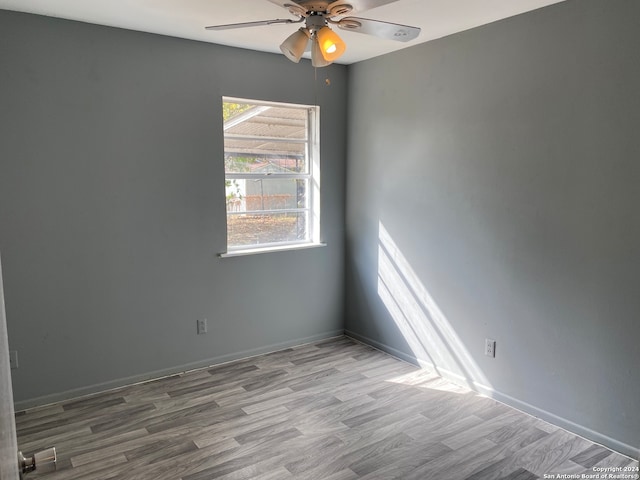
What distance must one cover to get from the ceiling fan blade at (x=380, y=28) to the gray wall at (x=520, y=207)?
1001mm

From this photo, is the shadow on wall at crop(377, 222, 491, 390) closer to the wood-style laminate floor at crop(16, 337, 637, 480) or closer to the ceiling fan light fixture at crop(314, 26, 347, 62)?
the wood-style laminate floor at crop(16, 337, 637, 480)

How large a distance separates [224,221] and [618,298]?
2.64m

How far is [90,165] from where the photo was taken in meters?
3.16

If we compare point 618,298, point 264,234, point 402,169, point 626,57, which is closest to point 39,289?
point 264,234

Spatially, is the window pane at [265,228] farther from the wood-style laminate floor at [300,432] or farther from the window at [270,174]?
the wood-style laminate floor at [300,432]

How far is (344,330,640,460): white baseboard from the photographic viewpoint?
8.63ft

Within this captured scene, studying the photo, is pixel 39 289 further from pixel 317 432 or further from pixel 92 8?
pixel 317 432

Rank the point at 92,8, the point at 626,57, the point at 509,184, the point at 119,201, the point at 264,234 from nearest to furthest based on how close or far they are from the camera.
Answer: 1. the point at 626,57
2. the point at 92,8
3. the point at 509,184
4. the point at 119,201
5. the point at 264,234

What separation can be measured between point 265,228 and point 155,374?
1422 mm

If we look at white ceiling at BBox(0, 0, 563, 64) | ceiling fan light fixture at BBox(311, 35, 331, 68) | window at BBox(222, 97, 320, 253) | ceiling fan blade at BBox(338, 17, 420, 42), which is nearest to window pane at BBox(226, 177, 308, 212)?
window at BBox(222, 97, 320, 253)

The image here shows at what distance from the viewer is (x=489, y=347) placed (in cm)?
326

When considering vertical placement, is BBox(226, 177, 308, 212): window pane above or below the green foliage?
below

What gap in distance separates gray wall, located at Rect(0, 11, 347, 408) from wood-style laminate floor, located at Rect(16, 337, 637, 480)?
322mm

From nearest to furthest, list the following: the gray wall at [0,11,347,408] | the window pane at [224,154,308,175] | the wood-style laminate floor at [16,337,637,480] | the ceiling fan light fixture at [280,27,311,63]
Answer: the ceiling fan light fixture at [280,27,311,63] → the wood-style laminate floor at [16,337,637,480] → the gray wall at [0,11,347,408] → the window pane at [224,154,308,175]
